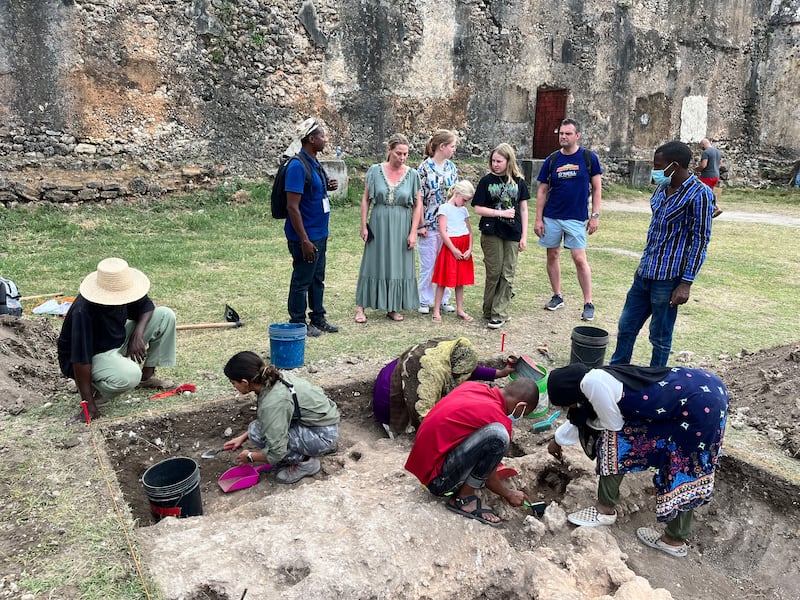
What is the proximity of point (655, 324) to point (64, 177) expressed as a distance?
33.5ft

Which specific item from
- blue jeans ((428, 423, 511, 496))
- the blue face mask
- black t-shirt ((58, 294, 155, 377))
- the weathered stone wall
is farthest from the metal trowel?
the weathered stone wall

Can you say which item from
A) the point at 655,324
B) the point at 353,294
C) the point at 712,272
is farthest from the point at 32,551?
the point at 712,272

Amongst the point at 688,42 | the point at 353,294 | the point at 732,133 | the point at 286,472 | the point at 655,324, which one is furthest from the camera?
the point at 732,133

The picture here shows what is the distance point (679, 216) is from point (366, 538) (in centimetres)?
277

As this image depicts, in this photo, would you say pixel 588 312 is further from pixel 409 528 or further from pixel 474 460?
pixel 409 528

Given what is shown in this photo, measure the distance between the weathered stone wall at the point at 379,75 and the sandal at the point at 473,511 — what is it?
10410 mm

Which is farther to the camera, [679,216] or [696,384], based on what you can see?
[679,216]

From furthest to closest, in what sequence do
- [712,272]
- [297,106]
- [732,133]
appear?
[732,133]
[297,106]
[712,272]

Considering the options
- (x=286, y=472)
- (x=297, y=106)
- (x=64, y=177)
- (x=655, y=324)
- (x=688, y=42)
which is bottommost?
(x=286, y=472)

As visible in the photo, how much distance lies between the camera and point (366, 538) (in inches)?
109

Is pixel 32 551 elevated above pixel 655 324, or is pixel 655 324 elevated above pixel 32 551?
pixel 655 324

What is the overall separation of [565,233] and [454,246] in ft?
3.70

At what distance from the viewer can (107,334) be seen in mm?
3783

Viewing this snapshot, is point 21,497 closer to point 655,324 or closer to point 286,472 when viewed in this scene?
point 286,472
